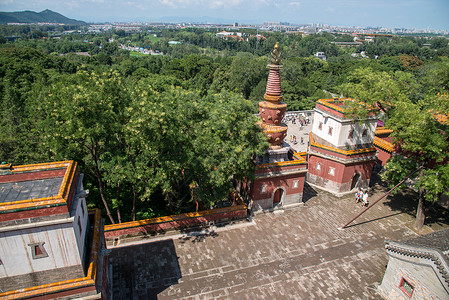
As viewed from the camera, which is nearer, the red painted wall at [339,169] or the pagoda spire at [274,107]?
the pagoda spire at [274,107]

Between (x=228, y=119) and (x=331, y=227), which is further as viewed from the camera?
(x=331, y=227)

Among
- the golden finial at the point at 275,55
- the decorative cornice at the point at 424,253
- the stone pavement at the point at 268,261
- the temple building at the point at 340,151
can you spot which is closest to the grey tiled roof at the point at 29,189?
the stone pavement at the point at 268,261

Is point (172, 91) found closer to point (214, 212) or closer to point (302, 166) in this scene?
point (214, 212)

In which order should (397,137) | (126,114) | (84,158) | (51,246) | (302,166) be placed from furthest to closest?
(302,166) → (397,137) → (84,158) → (126,114) → (51,246)

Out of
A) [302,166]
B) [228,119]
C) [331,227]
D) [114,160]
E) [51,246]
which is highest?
[228,119]

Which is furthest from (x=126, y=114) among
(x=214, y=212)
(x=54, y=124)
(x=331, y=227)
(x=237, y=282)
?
(x=331, y=227)

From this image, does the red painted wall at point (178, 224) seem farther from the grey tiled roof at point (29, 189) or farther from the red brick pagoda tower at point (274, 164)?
the grey tiled roof at point (29, 189)

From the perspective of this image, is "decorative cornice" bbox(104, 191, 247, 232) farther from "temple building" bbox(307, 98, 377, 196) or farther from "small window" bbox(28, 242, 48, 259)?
"temple building" bbox(307, 98, 377, 196)

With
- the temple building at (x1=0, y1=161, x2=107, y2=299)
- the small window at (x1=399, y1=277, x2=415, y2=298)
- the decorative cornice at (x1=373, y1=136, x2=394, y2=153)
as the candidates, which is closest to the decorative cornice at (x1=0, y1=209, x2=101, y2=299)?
the temple building at (x1=0, y1=161, x2=107, y2=299)
